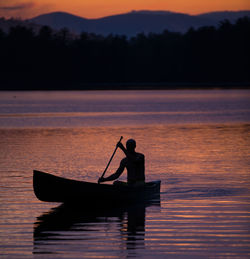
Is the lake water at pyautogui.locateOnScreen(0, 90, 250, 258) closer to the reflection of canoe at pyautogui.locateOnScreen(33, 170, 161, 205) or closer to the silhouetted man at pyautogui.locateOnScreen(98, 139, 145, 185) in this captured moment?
the reflection of canoe at pyautogui.locateOnScreen(33, 170, 161, 205)

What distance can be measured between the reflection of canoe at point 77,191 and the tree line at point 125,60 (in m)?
134

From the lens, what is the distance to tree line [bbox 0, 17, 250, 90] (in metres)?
151

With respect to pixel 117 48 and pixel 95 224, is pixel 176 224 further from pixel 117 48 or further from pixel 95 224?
pixel 117 48

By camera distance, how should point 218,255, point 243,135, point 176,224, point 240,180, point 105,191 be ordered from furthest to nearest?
point 243,135 < point 240,180 < point 105,191 < point 176,224 < point 218,255

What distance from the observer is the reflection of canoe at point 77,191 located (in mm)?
15891

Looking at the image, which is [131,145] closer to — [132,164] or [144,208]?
[132,164]

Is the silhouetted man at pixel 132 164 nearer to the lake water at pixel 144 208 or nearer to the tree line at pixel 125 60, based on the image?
the lake water at pixel 144 208

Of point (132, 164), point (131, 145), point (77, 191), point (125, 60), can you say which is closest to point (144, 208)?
point (132, 164)

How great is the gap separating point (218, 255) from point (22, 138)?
25.9 m

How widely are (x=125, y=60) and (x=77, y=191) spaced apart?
456 feet

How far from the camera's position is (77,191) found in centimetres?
1608

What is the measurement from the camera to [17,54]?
151 metres

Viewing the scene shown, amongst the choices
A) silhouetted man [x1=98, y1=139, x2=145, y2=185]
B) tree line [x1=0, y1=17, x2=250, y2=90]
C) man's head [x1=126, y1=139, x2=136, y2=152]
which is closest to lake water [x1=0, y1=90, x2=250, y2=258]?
silhouetted man [x1=98, y1=139, x2=145, y2=185]

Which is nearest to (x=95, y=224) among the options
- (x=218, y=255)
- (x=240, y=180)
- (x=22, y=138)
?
(x=218, y=255)
